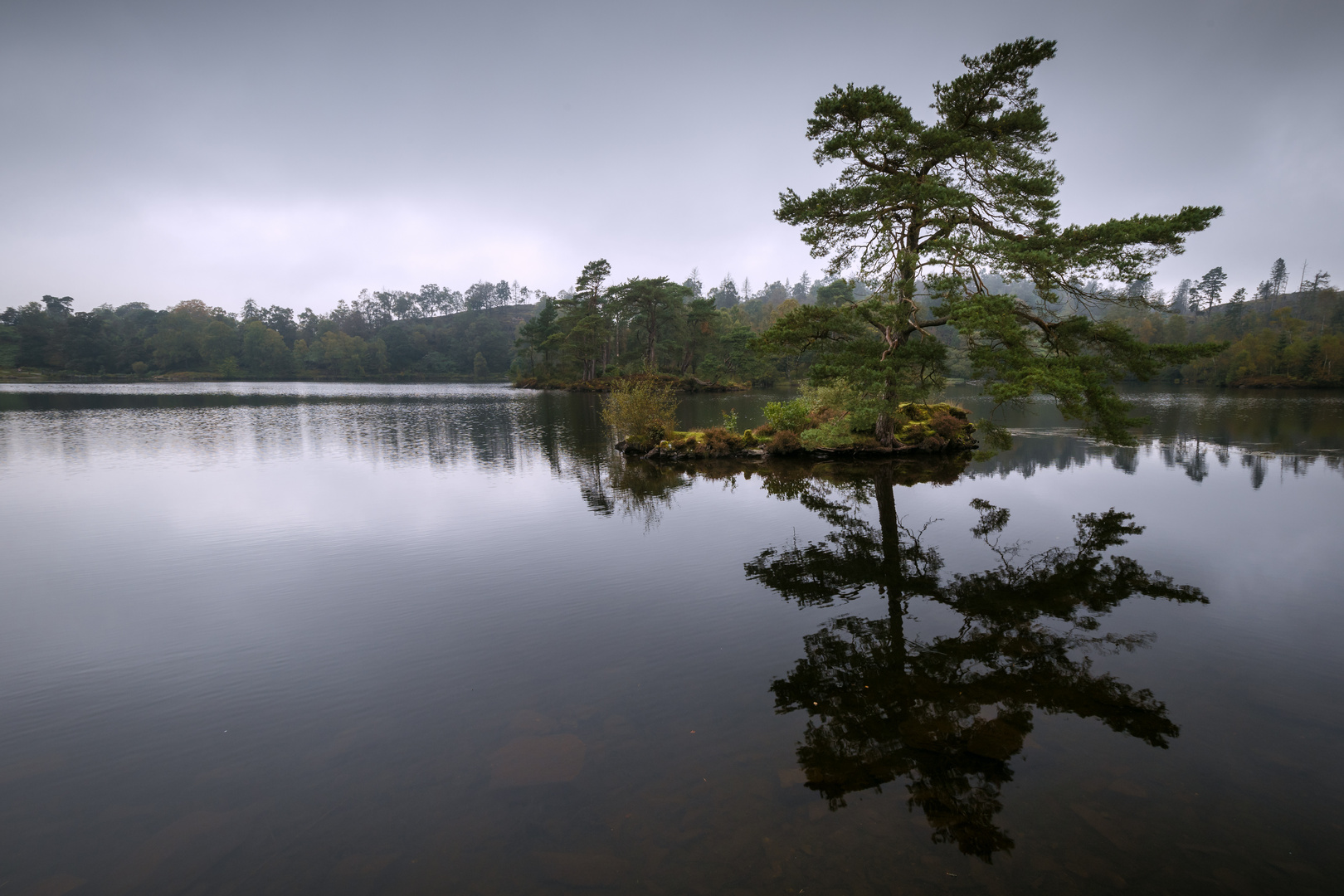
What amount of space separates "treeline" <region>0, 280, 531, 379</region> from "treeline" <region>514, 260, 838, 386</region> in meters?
37.2

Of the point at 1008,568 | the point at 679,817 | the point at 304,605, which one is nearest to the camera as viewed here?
the point at 679,817

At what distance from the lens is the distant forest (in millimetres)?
65062

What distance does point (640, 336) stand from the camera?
72.5m

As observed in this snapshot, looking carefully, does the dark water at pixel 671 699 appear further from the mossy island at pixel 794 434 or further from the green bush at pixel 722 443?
the green bush at pixel 722 443

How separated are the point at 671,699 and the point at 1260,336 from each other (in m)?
91.5

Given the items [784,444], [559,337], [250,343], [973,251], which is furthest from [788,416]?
[250,343]

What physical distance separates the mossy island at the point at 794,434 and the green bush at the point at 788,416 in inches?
1.3

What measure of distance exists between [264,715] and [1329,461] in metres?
30.3

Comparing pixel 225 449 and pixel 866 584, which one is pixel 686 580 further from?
pixel 225 449

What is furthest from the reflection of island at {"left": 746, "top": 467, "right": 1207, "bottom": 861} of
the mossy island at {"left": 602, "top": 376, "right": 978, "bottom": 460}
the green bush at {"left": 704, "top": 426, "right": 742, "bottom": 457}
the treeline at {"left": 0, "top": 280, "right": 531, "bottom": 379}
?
the treeline at {"left": 0, "top": 280, "right": 531, "bottom": 379}

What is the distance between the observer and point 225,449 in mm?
23234

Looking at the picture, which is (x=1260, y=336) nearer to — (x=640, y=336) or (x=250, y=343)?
(x=640, y=336)

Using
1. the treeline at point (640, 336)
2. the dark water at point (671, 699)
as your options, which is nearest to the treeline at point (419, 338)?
the treeline at point (640, 336)

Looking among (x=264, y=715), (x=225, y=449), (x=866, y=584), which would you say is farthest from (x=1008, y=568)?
(x=225, y=449)
